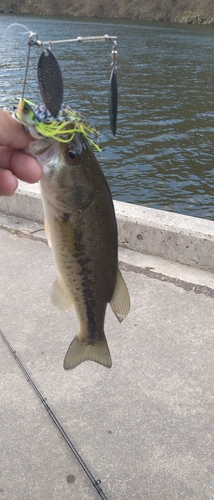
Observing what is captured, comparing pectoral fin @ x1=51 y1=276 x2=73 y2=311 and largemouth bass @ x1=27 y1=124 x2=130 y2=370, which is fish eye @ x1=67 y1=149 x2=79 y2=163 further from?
pectoral fin @ x1=51 y1=276 x2=73 y2=311

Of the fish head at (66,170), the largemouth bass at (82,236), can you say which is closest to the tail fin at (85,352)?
the largemouth bass at (82,236)

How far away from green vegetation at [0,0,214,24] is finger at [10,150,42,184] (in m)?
49.7

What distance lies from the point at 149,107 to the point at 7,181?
16649 millimetres

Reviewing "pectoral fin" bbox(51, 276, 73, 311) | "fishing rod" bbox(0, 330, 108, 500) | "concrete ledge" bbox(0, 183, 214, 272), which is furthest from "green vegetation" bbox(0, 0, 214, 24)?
"pectoral fin" bbox(51, 276, 73, 311)

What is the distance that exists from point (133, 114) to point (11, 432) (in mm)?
14849

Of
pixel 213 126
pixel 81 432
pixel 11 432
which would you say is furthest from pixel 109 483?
pixel 213 126

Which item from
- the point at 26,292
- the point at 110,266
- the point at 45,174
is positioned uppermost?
the point at 45,174

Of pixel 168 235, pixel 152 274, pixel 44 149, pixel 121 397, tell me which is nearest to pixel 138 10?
pixel 168 235

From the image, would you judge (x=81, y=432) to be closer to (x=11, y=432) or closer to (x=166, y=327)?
(x=11, y=432)

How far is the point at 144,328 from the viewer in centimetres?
424

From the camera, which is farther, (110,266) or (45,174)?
(110,266)

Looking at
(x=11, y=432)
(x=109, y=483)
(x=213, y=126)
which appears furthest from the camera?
(x=213, y=126)

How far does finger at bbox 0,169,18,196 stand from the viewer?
193cm

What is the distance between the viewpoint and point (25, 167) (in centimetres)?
180
